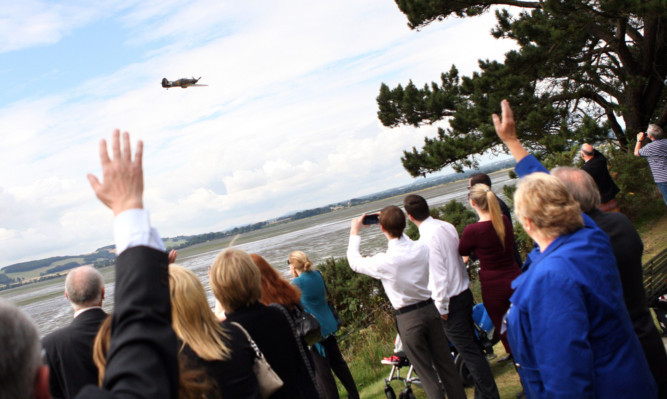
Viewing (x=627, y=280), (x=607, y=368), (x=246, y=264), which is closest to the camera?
(x=607, y=368)

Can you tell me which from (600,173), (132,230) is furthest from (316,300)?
(132,230)

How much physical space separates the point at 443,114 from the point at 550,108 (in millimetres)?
3468

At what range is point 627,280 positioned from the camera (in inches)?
118

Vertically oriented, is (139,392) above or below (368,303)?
above

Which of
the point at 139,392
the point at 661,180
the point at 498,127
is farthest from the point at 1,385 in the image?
the point at 661,180

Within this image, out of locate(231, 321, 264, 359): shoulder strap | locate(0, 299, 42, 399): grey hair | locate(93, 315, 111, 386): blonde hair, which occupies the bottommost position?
locate(231, 321, 264, 359): shoulder strap

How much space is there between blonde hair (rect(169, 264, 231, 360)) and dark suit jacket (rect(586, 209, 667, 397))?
233 cm

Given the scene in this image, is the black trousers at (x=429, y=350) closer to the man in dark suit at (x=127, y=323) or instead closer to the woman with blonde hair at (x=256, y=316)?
the woman with blonde hair at (x=256, y=316)

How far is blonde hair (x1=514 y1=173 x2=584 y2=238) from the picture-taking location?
252 centimetres

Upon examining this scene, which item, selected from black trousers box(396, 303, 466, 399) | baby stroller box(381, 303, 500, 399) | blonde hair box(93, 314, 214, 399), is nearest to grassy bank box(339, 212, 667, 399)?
baby stroller box(381, 303, 500, 399)

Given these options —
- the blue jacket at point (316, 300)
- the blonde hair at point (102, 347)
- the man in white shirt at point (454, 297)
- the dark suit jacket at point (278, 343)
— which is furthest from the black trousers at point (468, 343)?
the blonde hair at point (102, 347)

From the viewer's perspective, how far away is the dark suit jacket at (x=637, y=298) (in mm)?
2953

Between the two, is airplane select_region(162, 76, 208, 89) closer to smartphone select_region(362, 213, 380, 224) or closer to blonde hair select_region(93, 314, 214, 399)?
smartphone select_region(362, 213, 380, 224)

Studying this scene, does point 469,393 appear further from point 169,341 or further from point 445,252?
point 169,341
